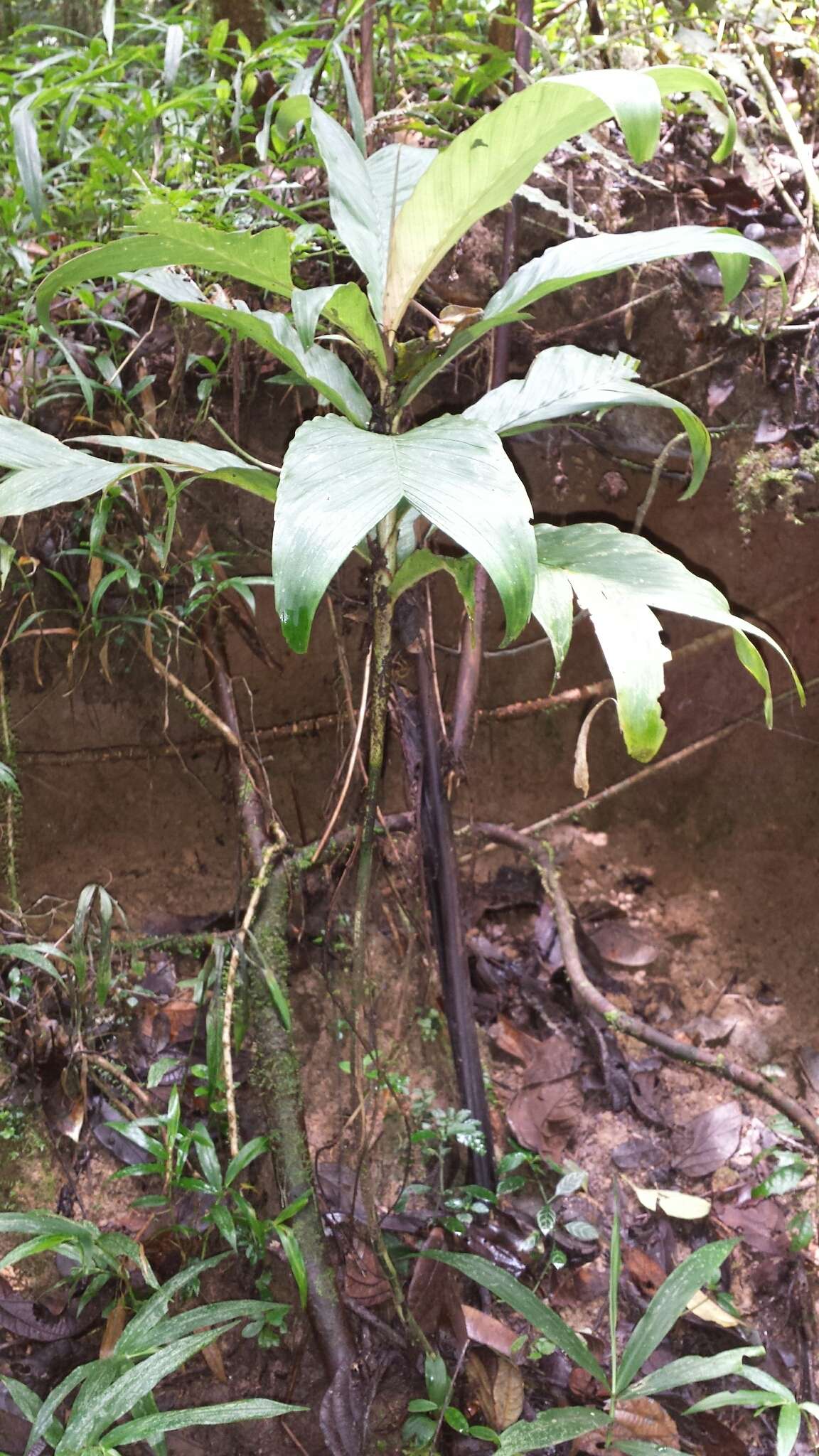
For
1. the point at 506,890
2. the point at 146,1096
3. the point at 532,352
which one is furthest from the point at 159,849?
the point at 532,352

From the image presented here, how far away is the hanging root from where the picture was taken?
183cm

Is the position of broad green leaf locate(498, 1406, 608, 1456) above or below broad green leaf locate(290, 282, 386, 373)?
below

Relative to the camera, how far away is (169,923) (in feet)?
7.05

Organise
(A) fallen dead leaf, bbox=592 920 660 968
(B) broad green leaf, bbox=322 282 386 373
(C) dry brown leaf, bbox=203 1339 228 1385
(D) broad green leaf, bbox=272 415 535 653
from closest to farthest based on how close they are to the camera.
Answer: (D) broad green leaf, bbox=272 415 535 653, (B) broad green leaf, bbox=322 282 386 373, (C) dry brown leaf, bbox=203 1339 228 1385, (A) fallen dead leaf, bbox=592 920 660 968

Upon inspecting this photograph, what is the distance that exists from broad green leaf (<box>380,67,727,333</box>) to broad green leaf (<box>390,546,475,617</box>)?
302 mm

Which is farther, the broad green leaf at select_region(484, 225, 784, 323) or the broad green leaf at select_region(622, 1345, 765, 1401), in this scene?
the broad green leaf at select_region(622, 1345, 765, 1401)

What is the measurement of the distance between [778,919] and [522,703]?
2.66 ft

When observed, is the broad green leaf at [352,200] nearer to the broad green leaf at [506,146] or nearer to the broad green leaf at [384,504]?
the broad green leaf at [506,146]

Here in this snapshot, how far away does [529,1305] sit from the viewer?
1.44 m

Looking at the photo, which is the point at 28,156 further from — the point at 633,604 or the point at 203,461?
the point at 633,604

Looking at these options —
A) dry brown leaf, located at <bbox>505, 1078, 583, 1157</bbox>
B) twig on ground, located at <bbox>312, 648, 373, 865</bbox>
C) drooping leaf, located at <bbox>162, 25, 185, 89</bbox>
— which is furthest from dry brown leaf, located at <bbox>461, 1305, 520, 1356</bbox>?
A: drooping leaf, located at <bbox>162, 25, 185, 89</bbox>

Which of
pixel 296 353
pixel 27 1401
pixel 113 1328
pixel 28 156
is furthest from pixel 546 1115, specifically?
pixel 28 156

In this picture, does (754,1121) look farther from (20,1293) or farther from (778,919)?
(20,1293)

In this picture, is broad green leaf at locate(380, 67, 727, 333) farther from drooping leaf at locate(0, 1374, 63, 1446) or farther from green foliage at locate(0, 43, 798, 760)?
drooping leaf at locate(0, 1374, 63, 1446)
